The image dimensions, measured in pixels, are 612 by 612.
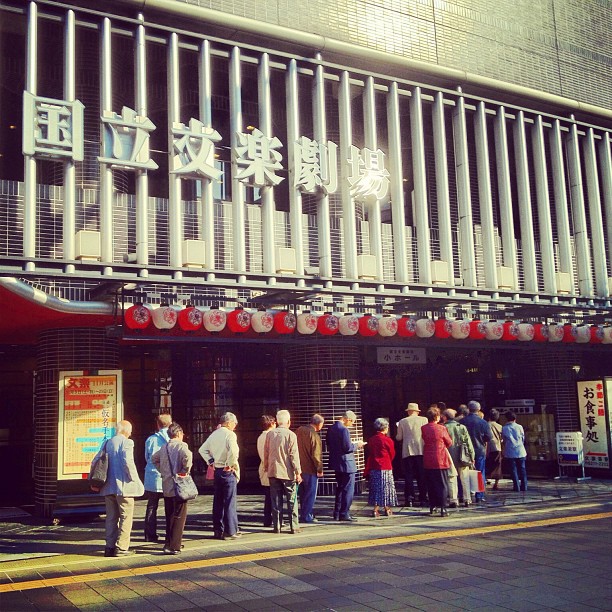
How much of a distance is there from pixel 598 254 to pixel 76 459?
11.5m

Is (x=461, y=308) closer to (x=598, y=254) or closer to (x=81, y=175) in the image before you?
(x=598, y=254)

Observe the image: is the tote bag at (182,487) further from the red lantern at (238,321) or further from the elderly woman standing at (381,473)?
the elderly woman standing at (381,473)

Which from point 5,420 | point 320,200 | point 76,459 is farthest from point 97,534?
point 320,200

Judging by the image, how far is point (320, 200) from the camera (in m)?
12.2

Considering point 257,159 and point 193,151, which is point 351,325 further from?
point 193,151

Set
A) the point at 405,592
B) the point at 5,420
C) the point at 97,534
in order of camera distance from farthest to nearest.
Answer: the point at 5,420, the point at 97,534, the point at 405,592

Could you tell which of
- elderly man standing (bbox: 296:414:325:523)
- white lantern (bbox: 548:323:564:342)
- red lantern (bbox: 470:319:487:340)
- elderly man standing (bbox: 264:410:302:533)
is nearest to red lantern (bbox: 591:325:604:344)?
white lantern (bbox: 548:323:564:342)

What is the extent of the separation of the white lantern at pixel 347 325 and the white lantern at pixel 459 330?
212cm

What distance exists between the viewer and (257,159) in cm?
1142

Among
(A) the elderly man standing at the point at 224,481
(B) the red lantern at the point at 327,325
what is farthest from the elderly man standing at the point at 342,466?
(A) the elderly man standing at the point at 224,481

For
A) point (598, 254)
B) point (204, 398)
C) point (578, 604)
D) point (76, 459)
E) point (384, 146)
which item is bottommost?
point (578, 604)

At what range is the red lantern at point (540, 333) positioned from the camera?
1405 cm

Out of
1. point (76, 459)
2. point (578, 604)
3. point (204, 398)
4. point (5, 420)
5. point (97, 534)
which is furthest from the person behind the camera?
point (204, 398)

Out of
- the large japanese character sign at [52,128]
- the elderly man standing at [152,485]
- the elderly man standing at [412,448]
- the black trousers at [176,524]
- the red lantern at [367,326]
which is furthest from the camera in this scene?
the red lantern at [367,326]
